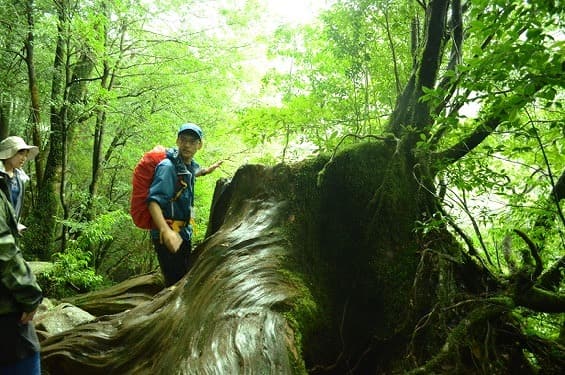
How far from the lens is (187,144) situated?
4227mm

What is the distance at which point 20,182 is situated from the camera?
17.9ft

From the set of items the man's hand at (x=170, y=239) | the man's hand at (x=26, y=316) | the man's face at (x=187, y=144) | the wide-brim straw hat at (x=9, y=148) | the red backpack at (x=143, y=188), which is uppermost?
the man's face at (x=187, y=144)

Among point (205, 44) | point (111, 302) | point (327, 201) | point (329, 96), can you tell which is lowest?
point (111, 302)

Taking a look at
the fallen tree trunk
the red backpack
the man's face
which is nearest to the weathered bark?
the fallen tree trunk

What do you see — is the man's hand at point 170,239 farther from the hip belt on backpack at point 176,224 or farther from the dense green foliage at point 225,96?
the dense green foliage at point 225,96

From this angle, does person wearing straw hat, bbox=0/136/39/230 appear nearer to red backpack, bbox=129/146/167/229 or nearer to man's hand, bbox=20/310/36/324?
red backpack, bbox=129/146/167/229

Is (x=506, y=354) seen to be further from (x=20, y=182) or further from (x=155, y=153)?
(x=20, y=182)

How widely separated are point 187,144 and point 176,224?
95 cm

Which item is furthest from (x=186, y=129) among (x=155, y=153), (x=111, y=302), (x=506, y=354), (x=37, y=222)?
(x=37, y=222)

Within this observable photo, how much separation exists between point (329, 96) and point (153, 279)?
463cm

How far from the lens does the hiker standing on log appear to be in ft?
12.5

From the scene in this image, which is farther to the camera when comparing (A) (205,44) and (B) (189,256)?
(A) (205,44)

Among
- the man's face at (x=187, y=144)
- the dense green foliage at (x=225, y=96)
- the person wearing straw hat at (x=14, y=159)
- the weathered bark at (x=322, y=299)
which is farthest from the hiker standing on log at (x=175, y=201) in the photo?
the person wearing straw hat at (x=14, y=159)

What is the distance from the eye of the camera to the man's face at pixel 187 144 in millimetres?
4191
